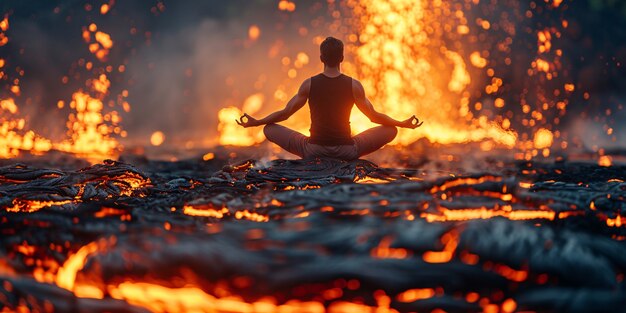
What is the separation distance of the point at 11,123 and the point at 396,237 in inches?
562

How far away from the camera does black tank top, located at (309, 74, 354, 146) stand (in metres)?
6.15

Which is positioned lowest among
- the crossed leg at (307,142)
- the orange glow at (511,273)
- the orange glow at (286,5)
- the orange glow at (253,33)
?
the orange glow at (511,273)

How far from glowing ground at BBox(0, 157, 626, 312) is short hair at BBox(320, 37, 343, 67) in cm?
164

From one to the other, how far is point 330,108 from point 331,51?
631mm

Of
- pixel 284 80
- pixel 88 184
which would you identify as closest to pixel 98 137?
pixel 284 80

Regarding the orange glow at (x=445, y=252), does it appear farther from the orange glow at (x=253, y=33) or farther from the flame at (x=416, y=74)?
the orange glow at (x=253, y=33)

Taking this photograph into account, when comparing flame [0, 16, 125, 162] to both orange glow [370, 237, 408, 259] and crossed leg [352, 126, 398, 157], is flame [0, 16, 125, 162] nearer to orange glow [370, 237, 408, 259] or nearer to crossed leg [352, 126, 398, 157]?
crossed leg [352, 126, 398, 157]

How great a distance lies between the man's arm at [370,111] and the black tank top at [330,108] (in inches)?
2.4

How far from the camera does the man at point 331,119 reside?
6.13 meters

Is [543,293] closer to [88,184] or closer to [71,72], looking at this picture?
[88,184]

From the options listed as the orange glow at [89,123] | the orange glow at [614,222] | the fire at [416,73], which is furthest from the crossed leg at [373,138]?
the fire at [416,73]

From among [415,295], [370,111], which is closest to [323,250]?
[415,295]

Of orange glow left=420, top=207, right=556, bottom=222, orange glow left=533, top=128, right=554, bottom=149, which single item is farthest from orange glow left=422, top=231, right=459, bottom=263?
orange glow left=533, top=128, right=554, bottom=149

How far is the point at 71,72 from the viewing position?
1792 cm
